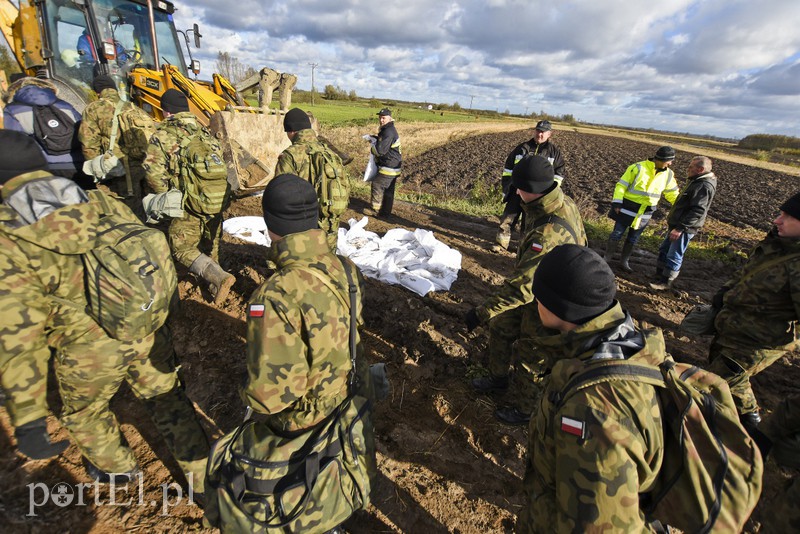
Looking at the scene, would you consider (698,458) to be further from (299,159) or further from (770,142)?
(770,142)

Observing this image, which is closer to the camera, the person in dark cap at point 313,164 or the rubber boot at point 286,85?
the person in dark cap at point 313,164

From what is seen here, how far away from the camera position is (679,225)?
5.05 m

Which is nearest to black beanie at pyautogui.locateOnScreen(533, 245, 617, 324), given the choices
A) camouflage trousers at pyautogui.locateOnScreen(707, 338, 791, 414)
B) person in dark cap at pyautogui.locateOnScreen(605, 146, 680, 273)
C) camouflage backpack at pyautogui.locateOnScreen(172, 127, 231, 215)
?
camouflage trousers at pyautogui.locateOnScreen(707, 338, 791, 414)

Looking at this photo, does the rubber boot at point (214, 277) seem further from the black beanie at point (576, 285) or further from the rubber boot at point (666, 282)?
the rubber boot at point (666, 282)

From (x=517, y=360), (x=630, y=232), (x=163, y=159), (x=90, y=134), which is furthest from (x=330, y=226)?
(x=630, y=232)

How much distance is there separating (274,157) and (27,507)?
20.1 ft

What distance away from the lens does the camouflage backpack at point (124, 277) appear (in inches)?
68.9

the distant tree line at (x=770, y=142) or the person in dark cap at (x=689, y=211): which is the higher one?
the distant tree line at (x=770, y=142)

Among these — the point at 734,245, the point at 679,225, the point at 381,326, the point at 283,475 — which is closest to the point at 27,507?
the point at 283,475

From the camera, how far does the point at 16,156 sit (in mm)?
1633

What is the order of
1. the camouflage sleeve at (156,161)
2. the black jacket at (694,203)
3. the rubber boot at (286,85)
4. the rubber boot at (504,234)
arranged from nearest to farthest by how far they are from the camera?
1. the camouflage sleeve at (156,161)
2. the black jacket at (694,203)
3. the rubber boot at (504,234)
4. the rubber boot at (286,85)

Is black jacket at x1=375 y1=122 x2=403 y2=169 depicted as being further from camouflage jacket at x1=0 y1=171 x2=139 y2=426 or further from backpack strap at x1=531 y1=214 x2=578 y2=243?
camouflage jacket at x1=0 y1=171 x2=139 y2=426

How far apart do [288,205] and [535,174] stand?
1.89 m

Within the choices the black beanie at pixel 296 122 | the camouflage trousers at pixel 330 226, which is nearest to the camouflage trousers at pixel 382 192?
the camouflage trousers at pixel 330 226
